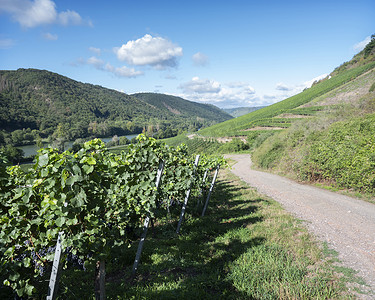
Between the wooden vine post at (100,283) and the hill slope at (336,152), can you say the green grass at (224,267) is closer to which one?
the wooden vine post at (100,283)

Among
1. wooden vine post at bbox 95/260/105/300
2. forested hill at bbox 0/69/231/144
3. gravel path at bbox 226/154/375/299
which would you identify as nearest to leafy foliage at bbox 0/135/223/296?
wooden vine post at bbox 95/260/105/300

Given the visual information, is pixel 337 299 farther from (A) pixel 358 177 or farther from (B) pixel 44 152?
(A) pixel 358 177

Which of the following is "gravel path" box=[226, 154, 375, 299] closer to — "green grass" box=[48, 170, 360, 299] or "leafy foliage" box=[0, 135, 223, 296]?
"green grass" box=[48, 170, 360, 299]

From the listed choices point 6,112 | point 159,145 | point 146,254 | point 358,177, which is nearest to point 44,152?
point 159,145

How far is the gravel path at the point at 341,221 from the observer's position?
13.7ft

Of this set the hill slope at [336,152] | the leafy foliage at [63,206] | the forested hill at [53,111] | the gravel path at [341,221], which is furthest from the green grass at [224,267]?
the forested hill at [53,111]

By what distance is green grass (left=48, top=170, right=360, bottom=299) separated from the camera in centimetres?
320

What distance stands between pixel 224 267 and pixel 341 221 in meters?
5.02

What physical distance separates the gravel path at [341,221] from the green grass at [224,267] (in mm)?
522

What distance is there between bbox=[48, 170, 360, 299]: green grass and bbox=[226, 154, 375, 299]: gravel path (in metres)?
0.52

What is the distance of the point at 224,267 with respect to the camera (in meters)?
3.95

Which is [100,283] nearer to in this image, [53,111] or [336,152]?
[336,152]

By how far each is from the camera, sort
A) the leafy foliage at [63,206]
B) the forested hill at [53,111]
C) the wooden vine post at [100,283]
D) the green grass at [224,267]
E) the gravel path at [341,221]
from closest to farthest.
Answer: the leafy foliage at [63,206] → the wooden vine post at [100,283] → the green grass at [224,267] → the gravel path at [341,221] → the forested hill at [53,111]

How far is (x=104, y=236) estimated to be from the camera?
287 cm
